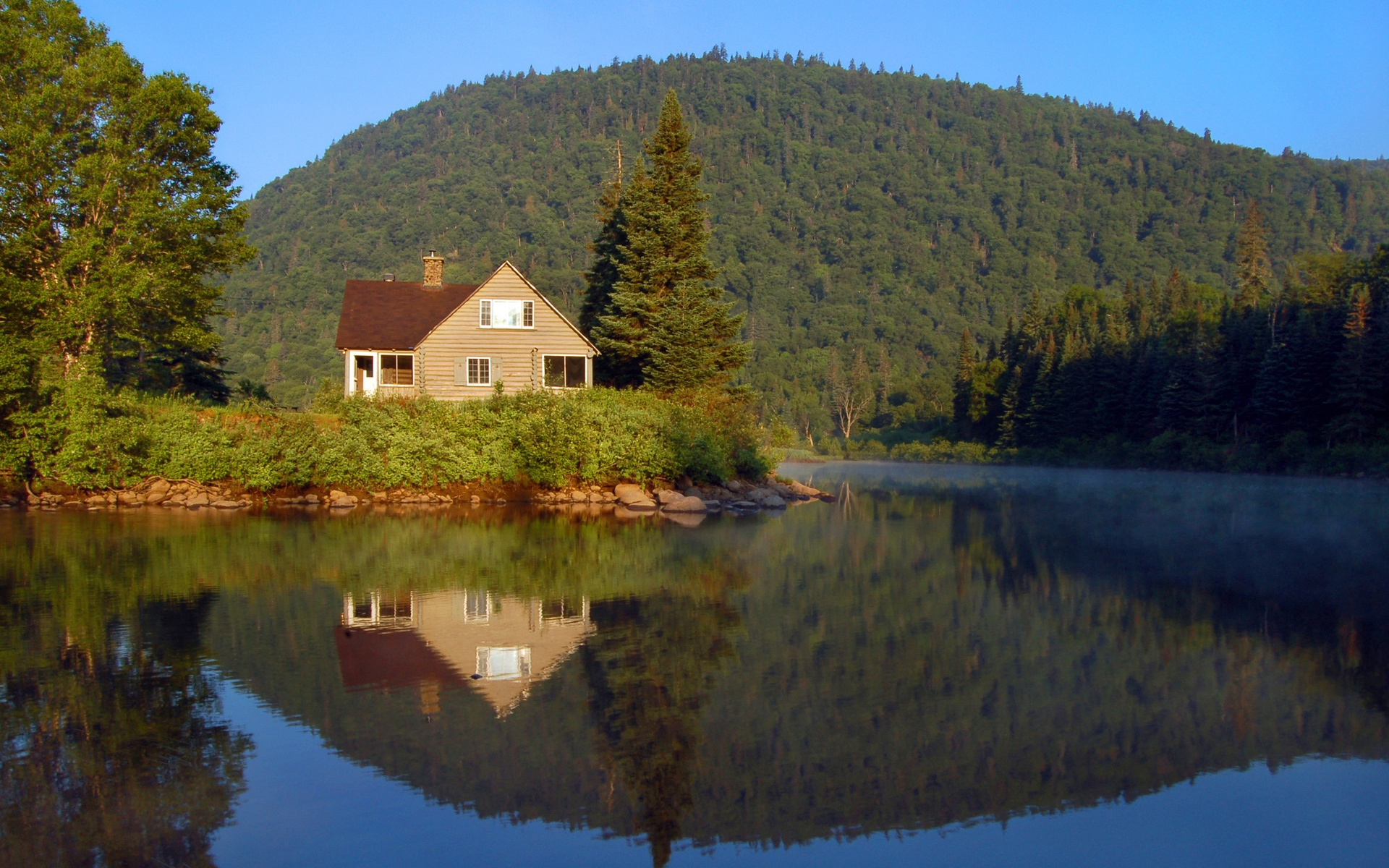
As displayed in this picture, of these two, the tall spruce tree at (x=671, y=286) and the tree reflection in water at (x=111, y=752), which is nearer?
the tree reflection in water at (x=111, y=752)

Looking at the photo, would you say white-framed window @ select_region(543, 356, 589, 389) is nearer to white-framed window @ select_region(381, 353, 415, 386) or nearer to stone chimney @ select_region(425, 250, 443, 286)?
white-framed window @ select_region(381, 353, 415, 386)

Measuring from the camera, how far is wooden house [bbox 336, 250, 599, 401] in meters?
38.9

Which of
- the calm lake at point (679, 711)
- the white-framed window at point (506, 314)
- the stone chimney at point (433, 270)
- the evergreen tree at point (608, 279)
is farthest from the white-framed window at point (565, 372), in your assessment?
the calm lake at point (679, 711)

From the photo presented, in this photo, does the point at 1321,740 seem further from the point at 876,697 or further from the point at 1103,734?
the point at 876,697

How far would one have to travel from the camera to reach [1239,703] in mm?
9688

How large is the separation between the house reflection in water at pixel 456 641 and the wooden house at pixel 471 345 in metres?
25.1

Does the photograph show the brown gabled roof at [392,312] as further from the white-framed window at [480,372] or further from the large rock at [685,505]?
the large rock at [685,505]

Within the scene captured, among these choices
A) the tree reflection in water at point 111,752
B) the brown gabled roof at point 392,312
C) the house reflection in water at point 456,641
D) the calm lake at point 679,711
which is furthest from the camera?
the brown gabled roof at point 392,312

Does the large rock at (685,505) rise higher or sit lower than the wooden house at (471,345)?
lower

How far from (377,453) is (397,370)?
1142 centimetres

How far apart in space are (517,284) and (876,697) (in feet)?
108

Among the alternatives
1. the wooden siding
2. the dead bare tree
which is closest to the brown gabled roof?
the wooden siding

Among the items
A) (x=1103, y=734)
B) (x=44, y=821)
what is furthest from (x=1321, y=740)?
(x=44, y=821)

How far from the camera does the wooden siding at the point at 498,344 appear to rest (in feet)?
127
